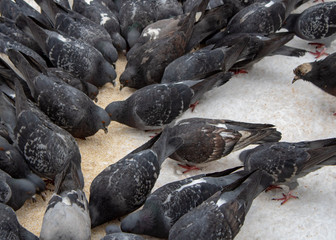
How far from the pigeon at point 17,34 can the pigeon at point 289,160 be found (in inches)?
121

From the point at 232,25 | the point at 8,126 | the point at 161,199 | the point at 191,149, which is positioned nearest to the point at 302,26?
the point at 232,25

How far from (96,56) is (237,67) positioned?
172 cm

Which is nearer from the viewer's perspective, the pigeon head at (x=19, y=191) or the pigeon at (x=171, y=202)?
the pigeon at (x=171, y=202)

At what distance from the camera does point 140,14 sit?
248 inches

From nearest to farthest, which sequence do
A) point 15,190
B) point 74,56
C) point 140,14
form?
point 15,190, point 74,56, point 140,14

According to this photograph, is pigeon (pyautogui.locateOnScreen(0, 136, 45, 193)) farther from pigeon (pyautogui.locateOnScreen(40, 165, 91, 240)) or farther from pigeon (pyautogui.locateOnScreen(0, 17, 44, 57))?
pigeon (pyautogui.locateOnScreen(0, 17, 44, 57))

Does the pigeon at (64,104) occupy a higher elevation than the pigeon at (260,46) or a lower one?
higher

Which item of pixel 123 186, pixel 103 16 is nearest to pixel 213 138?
pixel 123 186

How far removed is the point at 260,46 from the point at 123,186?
8.54 ft

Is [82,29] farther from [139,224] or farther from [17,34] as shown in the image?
[139,224]

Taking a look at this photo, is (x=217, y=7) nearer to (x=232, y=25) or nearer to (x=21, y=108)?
(x=232, y=25)

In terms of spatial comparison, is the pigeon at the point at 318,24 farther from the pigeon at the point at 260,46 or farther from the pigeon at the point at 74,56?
the pigeon at the point at 74,56

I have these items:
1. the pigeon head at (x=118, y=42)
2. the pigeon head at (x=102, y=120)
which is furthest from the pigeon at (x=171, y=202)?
the pigeon head at (x=118, y=42)

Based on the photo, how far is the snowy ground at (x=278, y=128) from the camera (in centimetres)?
404
